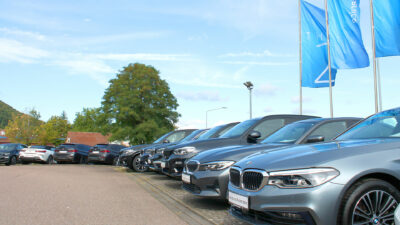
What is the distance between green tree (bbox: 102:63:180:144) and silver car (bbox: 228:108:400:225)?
4053 centimetres

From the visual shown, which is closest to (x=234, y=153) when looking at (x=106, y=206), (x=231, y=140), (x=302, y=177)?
(x=231, y=140)

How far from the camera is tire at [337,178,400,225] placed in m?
3.76

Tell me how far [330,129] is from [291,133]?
715mm

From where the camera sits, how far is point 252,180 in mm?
4379

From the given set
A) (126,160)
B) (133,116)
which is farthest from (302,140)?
(133,116)

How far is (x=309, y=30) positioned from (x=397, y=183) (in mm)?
17747

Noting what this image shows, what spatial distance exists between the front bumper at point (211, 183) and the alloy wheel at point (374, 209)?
2857 millimetres

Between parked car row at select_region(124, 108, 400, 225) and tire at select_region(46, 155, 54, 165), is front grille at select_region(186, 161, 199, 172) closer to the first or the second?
parked car row at select_region(124, 108, 400, 225)

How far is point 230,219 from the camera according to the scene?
19.6 ft

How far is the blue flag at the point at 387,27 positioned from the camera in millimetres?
15016

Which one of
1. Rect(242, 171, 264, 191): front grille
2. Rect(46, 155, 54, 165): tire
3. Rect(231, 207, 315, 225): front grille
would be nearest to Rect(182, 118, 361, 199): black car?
Rect(242, 171, 264, 191): front grille

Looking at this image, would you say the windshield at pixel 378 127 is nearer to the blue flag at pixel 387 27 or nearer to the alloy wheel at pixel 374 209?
the alloy wheel at pixel 374 209

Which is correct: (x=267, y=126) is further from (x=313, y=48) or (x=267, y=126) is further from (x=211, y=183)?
(x=313, y=48)

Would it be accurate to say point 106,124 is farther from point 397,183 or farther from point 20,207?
point 397,183
